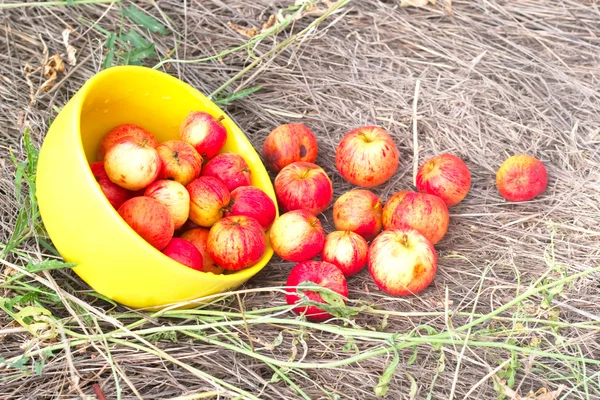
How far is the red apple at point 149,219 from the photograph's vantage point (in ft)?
7.55

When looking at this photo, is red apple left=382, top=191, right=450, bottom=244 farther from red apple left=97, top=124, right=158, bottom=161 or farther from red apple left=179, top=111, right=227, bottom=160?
red apple left=97, top=124, right=158, bottom=161

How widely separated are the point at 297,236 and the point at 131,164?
711 millimetres

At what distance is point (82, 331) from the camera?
232 centimetres

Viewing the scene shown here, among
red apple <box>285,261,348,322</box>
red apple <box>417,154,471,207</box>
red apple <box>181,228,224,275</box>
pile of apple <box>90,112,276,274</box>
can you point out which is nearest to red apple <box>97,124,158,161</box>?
pile of apple <box>90,112,276,274</box>

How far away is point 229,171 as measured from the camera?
2.79 m

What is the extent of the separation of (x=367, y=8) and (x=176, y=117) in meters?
1.30

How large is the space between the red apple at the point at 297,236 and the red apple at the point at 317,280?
0.09 meters

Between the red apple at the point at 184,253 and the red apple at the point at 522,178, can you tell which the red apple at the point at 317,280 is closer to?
the red apple at the point at 184,253

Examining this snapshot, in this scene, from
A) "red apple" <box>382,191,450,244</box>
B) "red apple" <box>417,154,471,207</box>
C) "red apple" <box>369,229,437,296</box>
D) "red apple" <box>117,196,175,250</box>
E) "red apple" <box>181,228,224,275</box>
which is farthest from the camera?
"red apple" <box>417,154,471,207</box>

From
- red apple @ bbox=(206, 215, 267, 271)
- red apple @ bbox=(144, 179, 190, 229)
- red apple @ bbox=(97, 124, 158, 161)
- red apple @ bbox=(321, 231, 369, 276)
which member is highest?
red apple @ bbox=(97, 124, 158, 161)

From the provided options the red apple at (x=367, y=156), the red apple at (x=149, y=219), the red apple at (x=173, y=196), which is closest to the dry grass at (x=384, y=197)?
the red apple at (x=367, y=156)

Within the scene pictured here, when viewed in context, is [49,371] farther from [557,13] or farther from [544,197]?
[557,13]

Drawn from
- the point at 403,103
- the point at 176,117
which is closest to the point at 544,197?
the point at 403,103

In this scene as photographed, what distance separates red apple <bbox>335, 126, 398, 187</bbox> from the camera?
293 centimetres
